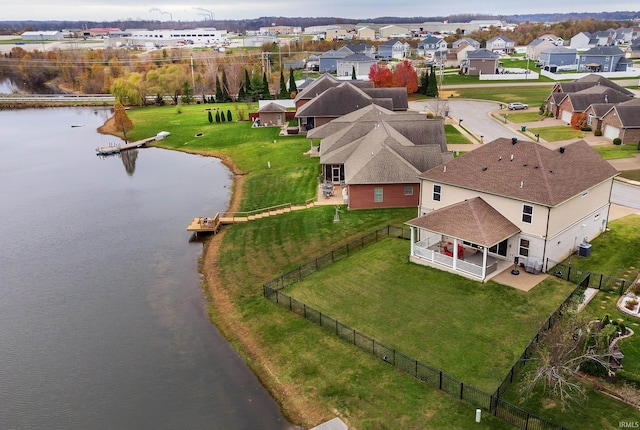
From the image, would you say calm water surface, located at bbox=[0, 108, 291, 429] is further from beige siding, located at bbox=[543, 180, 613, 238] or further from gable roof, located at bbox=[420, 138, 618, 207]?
beige siding, located at bbox=[543, 180, 613, 238]

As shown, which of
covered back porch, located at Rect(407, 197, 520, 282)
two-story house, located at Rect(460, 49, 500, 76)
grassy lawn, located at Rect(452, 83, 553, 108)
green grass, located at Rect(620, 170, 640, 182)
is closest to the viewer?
covered back porch, located at Rect(407, 197, 520, 282)

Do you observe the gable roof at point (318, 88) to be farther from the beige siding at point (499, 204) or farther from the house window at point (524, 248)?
the house window at point (524, 248)

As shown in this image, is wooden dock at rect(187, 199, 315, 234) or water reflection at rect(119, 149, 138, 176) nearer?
wooden dock at rect(187, 199, 315, 234)

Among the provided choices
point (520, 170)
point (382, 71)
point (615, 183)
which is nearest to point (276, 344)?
point (520, 170)

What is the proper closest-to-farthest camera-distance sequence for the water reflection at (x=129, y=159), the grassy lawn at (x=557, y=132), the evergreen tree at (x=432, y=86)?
1. the grassy lawn at (x=557, y=132)
2. the water reflection at (x=129, y=159)
3. the evergreen tree at (x=432, y=86)

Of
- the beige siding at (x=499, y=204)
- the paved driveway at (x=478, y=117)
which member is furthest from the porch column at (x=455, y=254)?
the paved driveway at (x=478, y=117)

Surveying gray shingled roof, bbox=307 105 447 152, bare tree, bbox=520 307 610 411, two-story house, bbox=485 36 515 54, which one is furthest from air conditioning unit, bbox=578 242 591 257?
two-story house, bbox=485 36 515 54
